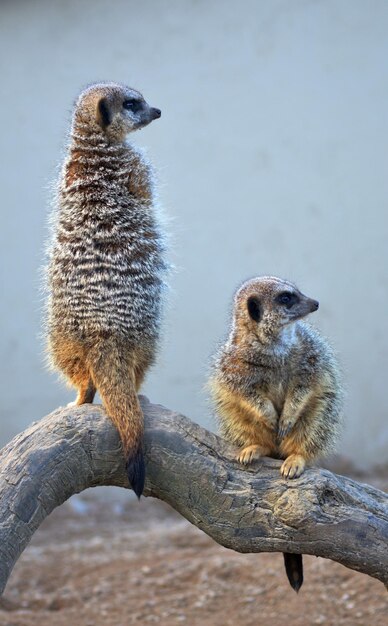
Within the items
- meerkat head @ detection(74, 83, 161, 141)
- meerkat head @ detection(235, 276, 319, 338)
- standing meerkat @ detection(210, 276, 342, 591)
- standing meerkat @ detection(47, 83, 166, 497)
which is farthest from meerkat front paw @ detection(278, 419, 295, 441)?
meerkat head @ detection(74, 83, 161, 141)

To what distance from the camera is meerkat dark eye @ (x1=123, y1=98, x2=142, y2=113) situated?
2650 millimetres

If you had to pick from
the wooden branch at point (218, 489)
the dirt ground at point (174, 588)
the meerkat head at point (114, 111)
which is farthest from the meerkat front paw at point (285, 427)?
the dirt ground at point (174, 588)

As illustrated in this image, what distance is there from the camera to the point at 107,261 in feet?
8.10

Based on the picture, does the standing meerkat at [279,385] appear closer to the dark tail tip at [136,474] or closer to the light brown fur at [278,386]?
the light brown fur at [278,386]

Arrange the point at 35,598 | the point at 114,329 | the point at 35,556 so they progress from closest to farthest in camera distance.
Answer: the point at 114,329 → the point at 35,598 → the point at 35,556

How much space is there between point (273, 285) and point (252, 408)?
1.18ft

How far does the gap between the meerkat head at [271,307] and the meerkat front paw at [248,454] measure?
1.06 ft

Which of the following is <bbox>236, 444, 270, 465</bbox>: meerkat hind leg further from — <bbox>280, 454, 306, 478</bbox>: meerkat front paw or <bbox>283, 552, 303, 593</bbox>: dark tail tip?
<bbox>283, 552, 303, 593</bbox>: dark tail tip

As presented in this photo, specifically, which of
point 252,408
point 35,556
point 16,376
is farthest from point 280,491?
point 16,376

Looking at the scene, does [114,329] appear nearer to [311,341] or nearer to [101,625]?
[311,341]

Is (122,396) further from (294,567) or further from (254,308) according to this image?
(294,567)

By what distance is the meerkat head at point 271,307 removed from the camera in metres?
2.57

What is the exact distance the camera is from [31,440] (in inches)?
90.0

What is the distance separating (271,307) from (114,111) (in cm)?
70
